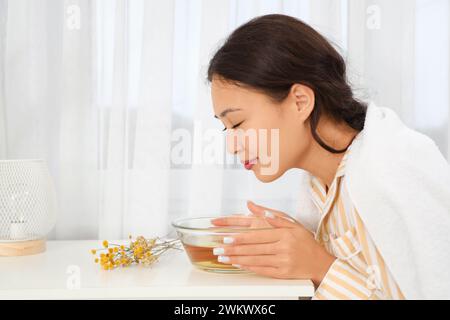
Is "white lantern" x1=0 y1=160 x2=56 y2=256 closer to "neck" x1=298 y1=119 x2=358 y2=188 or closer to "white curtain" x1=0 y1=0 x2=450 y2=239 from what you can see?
"white curtain" x1=0 y1=0 x2=450 y2=239

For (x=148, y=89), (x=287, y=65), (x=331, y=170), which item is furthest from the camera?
(x=148, y=89)

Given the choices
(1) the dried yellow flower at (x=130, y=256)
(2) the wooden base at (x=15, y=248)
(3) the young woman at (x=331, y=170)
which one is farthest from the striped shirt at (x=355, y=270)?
(2) the wooden base at (x=15, y=248)

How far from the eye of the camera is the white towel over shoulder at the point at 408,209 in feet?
2.96

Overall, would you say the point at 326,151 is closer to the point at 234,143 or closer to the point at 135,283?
the point at 234,143

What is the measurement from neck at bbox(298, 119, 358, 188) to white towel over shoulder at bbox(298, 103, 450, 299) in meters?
0.14

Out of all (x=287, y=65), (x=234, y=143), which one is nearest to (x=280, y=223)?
(x=234, y=143)

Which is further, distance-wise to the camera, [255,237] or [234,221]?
[234,221]

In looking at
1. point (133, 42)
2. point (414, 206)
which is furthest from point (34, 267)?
point (414, 206)

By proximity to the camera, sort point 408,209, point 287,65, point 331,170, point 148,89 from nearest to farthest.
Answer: point 408,209 → point 287,65 → point 331,170 → point 148,89

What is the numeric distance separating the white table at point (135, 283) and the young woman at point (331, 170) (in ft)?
0.16

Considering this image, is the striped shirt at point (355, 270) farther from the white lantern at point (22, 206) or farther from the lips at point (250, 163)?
the white lantern at point (22, 206)

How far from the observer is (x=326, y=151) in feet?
3.63

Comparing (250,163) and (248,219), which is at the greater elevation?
(250,163)

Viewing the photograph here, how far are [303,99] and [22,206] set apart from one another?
1.95ft
